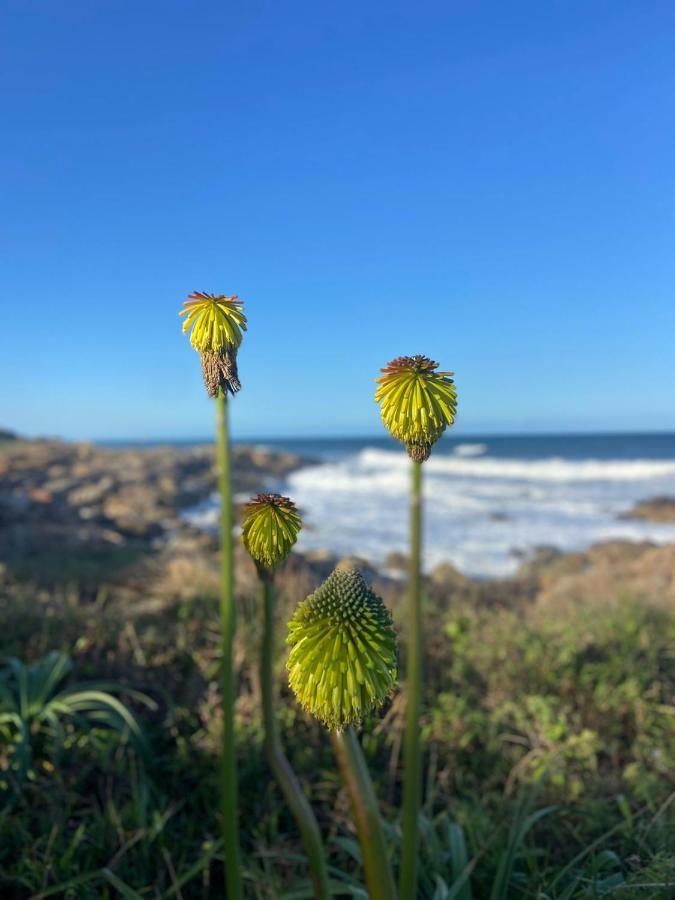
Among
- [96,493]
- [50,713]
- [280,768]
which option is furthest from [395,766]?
[96,493]

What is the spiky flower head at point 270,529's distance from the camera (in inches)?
55.6

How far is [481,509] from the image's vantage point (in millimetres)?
24266

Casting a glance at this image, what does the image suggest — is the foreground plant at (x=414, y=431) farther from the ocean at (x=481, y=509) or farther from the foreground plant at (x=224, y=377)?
the ocean at (x=481, y=509)

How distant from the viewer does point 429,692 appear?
4723mm

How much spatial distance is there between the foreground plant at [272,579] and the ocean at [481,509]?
439cm

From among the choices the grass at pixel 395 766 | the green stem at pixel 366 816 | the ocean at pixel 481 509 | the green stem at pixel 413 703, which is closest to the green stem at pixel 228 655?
the green stem at pixel 366 816

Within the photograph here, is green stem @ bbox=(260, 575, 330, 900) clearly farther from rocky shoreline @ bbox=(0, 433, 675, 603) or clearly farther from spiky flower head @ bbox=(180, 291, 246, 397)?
rocky shoreline @ bbox=(0, 433, 675, 603)

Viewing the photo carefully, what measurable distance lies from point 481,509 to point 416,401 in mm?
23710

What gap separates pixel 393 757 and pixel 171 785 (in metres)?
1.33

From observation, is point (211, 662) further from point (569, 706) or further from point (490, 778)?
point (569, 706)

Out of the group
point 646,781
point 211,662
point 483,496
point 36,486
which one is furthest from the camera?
point 483,496

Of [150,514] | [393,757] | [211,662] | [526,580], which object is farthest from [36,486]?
[393,757]

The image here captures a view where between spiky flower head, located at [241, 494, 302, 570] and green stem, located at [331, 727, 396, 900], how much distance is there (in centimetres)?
44

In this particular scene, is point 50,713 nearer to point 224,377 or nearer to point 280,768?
point 280,768
